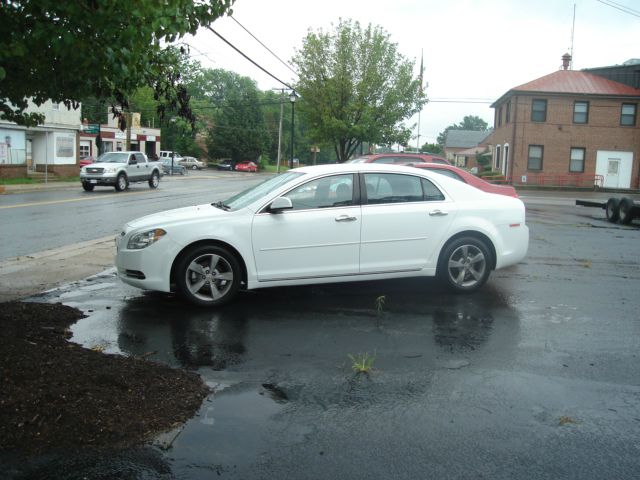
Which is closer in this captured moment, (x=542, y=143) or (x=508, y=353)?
(x=508, y=353)

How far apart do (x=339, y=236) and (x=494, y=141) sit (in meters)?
47.9

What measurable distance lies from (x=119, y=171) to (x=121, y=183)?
600 mm

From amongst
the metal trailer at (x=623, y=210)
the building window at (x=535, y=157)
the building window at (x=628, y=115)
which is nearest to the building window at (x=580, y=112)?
the building window at (x=628, y=115)

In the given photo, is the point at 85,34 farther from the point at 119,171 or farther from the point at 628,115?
the point at 628,115

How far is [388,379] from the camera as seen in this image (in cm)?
485

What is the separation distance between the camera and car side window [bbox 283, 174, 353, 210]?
7211 millimetres

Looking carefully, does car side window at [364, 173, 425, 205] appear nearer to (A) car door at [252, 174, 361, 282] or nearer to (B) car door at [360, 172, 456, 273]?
(B) car door at [360, 172, 456, 273]

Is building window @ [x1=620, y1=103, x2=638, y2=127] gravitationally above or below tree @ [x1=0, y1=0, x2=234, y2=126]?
above

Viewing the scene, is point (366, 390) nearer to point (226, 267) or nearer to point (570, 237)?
point (226, 267)

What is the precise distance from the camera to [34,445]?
3.54 meters

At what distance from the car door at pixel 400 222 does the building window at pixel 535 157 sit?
38416 millimetres

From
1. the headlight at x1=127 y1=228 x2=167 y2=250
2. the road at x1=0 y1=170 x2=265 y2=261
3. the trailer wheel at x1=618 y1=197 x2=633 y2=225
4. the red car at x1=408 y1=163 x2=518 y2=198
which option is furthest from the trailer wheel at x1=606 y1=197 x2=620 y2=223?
the headlight at x1=127 y1=228 x2=167 y2=250

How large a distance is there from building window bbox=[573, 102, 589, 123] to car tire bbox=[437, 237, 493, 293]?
39.1 m

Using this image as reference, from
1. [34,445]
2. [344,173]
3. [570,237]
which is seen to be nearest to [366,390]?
[34,445]
